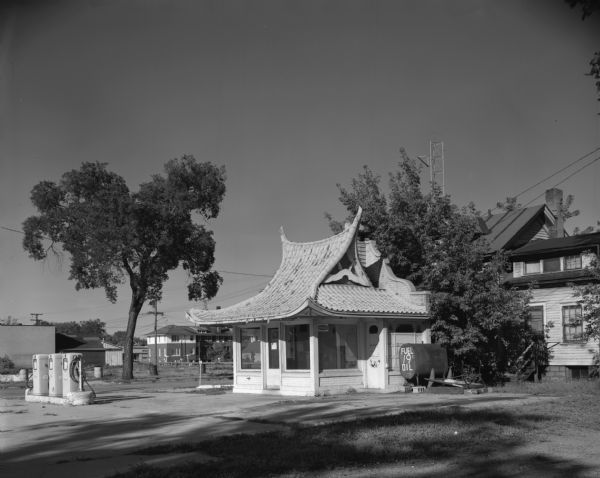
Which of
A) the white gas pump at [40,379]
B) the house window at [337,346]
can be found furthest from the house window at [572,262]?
the white gas pump at [40,379]

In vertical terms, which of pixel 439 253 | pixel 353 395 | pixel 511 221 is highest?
pixel 511 221

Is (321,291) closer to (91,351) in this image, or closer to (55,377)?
(55,377)

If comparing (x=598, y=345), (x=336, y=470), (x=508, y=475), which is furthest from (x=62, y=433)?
(x=598, y=345)

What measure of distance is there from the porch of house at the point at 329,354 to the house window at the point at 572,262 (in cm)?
1008

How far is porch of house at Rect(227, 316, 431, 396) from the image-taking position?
22406 millimetres

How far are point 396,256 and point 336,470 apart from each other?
18.8 metres

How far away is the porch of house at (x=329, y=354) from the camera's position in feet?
73.5

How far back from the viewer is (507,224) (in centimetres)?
3897

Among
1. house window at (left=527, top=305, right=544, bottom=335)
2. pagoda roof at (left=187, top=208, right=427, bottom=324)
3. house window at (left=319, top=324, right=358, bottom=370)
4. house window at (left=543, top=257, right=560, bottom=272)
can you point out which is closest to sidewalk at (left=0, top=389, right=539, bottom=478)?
house window at (left=319, top=324, right=358, bottom=370)

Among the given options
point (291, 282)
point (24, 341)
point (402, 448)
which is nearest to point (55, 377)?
point (291, 282)

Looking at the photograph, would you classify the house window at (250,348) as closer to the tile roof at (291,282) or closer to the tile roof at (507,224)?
the tile roof at (291,282)

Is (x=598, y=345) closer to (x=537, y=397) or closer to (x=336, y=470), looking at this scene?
(x=537, y=397)

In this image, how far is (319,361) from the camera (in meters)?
22.5

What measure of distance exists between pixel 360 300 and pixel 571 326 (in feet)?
39.0
